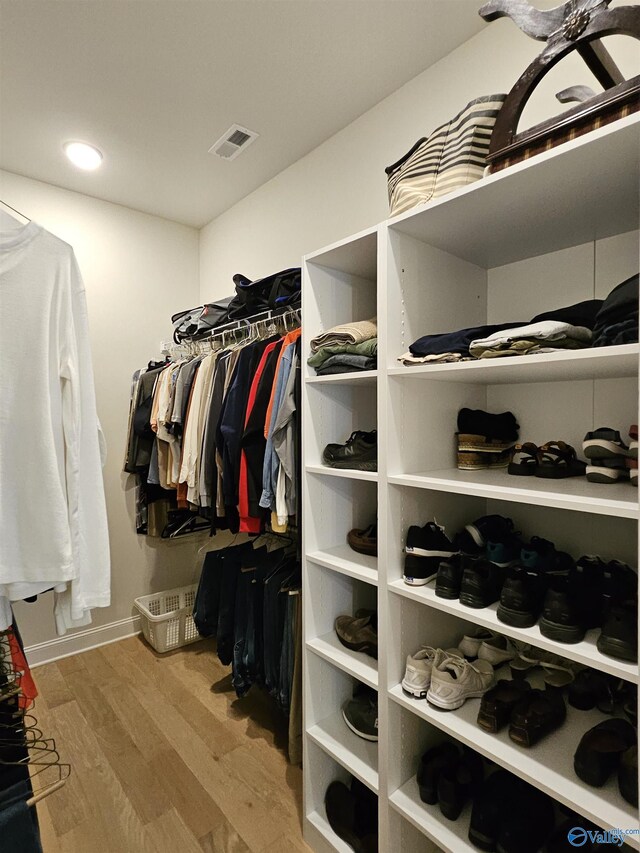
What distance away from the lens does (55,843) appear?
1.46m

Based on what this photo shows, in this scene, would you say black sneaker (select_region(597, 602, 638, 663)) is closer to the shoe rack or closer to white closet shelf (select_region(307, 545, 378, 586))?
the shoe rack

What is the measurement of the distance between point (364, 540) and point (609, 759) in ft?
2.49

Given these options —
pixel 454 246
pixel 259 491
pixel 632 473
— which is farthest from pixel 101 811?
pixel 454 246

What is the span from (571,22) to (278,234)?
1635 mm

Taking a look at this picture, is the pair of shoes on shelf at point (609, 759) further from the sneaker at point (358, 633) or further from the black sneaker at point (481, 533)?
the sneaker at point (358, 633)

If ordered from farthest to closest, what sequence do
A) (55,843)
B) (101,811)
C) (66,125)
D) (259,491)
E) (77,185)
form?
(77,185) → (66,125) → (259,491) → (101,811) → (55,843)

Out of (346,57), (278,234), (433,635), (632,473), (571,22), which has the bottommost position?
(433,635)

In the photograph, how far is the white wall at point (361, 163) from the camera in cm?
144

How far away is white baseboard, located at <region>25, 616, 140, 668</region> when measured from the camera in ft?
8.19

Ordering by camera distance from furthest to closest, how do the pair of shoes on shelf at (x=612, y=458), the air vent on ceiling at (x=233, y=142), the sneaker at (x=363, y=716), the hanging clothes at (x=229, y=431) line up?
the air vent on ceiling at (x=233, y=142), the hanging clothes at (x=229, y=431), the sneaker at (x=363, y=716), the pair of shoes on shelf at (x=612, y=458)

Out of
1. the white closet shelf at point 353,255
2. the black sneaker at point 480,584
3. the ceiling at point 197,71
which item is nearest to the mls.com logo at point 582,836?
the black sneaker at point 480,584

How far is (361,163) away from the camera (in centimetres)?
197

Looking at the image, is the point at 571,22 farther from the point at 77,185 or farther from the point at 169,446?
the point at 77,185

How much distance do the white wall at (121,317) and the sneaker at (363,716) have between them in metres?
1.83
